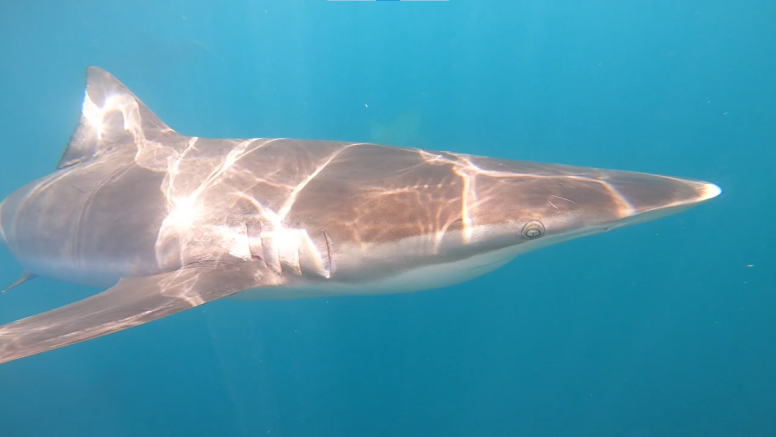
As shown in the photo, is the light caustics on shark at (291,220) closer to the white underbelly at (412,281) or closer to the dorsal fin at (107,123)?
the white underbelly at (412,281)

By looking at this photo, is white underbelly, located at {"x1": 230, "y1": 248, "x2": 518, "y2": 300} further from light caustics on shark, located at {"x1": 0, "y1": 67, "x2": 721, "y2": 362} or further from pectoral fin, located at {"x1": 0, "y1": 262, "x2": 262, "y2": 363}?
pectoral fin, located at {"x1": 0, "y1": 262, "x2": 262, "y2": 363}

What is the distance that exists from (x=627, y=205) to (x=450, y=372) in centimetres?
642

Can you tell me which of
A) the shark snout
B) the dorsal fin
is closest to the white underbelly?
the shark snout

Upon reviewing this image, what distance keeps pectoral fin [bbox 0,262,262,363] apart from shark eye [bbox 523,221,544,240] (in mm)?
1800

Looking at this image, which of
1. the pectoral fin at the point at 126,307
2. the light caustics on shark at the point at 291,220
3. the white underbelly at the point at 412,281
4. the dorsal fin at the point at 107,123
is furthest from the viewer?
the dorsal fin at the point at 107,123

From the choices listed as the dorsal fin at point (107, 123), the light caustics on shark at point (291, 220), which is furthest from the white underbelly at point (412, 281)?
the dorsal fin at point (107, 123)

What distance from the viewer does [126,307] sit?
2.37m

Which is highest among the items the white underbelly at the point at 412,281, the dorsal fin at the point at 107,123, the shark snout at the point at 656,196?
the dorsal fin at the point at 107,123

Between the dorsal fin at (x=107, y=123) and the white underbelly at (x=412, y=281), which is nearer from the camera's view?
the white underbelly at (x=412, y=281)

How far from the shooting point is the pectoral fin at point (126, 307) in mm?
2021

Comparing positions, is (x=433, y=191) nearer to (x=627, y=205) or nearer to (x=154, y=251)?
(x=627, y=205)

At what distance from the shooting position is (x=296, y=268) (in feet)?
9.27

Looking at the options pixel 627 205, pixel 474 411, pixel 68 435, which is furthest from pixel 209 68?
pixel 627 205

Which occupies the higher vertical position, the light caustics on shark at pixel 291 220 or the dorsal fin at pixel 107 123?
the dorsal fin at pixel 107 123
